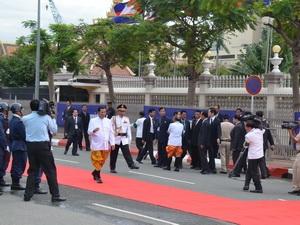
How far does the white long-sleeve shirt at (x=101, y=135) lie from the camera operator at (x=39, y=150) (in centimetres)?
315

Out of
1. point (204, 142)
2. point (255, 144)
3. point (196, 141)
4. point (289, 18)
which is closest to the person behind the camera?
point (255, 144)

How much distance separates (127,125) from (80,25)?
1743cm

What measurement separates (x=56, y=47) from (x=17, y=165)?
24602mm

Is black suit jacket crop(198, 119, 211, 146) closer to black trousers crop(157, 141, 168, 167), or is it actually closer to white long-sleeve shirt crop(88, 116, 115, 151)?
black trousers crop(157, 141, 168, 167)

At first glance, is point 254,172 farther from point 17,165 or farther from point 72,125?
point 72,125

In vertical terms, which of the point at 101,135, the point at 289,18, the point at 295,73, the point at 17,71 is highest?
the point at 17,71

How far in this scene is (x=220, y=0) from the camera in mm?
17750

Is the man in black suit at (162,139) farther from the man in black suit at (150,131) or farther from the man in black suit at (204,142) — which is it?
the man in black suit at (204,142)

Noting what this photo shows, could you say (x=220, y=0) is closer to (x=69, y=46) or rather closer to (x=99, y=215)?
(x=99, y=215)

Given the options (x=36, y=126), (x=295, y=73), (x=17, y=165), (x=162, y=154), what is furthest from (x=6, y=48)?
(x=36, y=126)

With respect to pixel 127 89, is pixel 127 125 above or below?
below

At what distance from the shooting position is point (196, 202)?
39.7 ft

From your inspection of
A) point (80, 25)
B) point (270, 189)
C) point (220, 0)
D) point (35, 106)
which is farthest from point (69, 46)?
point (35, 106)

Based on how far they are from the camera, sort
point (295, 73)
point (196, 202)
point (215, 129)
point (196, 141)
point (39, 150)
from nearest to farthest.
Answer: point (39, 150)
point (196, 202)
point (215, 129)
point (196, 141)
point (295, 73)
